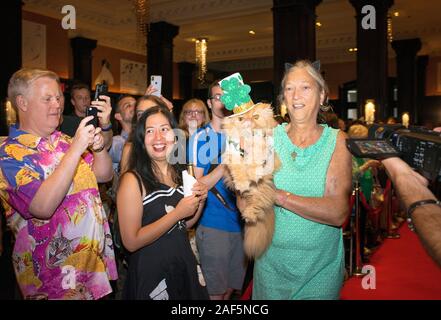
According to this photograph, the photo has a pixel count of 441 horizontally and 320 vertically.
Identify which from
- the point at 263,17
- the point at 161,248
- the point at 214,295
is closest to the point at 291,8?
the point at 263,17

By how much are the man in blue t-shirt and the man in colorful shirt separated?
37.1 inches

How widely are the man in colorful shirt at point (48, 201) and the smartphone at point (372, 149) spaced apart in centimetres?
109

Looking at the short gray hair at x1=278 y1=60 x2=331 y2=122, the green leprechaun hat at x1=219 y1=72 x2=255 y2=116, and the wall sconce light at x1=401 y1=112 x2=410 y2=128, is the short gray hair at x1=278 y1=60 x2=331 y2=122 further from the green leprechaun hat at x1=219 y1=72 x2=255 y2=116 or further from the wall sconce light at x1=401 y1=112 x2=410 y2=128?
the wall sconce light at x1=401 y1=112 x2=410 y2=128

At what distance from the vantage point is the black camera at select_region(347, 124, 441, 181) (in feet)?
3.82

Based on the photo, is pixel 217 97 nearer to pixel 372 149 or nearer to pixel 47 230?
pixel 47 230

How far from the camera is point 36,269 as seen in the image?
1.72 meters

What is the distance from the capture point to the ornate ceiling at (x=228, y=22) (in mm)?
10516

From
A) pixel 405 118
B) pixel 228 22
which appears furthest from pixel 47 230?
pixel 405 118

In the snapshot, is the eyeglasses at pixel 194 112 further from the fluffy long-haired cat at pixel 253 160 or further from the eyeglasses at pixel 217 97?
the fluffy long-haired cat at pixel 253 160

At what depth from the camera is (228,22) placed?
12055mm

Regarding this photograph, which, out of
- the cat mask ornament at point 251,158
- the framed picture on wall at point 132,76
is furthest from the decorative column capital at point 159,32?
the cat mask ornament at point 251,158

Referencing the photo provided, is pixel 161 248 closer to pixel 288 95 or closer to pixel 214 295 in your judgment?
pixel 288 95

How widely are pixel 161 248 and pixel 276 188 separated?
0.58 m

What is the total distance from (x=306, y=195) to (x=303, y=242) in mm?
211
